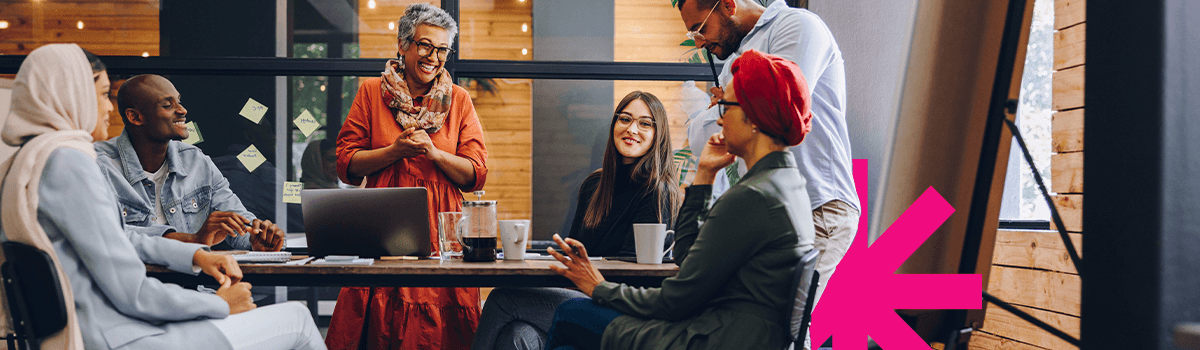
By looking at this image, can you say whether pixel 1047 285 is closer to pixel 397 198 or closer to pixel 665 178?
pixel 665 178

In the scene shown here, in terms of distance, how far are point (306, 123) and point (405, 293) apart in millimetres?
1626

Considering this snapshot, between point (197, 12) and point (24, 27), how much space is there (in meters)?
0.94

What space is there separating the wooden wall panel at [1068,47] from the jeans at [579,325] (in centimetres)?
160

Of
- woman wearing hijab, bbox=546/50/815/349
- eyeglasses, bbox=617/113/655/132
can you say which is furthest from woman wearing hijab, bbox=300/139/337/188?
woman wearing hijab, bbox=546/50/815/349

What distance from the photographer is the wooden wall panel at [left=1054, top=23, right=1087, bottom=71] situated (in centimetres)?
202

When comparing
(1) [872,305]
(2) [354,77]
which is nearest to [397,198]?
(1) [872,305]

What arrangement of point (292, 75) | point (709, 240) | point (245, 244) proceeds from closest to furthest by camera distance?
1. point (709, 240)
2. point (245, 244)
3. point (292, 75)

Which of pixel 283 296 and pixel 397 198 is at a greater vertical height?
pixel 397 198

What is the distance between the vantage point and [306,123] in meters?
3.51

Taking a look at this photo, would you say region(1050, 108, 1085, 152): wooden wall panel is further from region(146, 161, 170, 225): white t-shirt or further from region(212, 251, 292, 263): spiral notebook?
region(146, 161, 170, 225): white t-shirt

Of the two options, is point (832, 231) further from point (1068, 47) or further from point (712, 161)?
point (1068, 47)

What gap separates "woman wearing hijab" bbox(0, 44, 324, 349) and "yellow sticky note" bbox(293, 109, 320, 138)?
7.06 ft

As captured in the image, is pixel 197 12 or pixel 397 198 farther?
pixel 197 12

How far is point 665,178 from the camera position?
2412 millimetres
